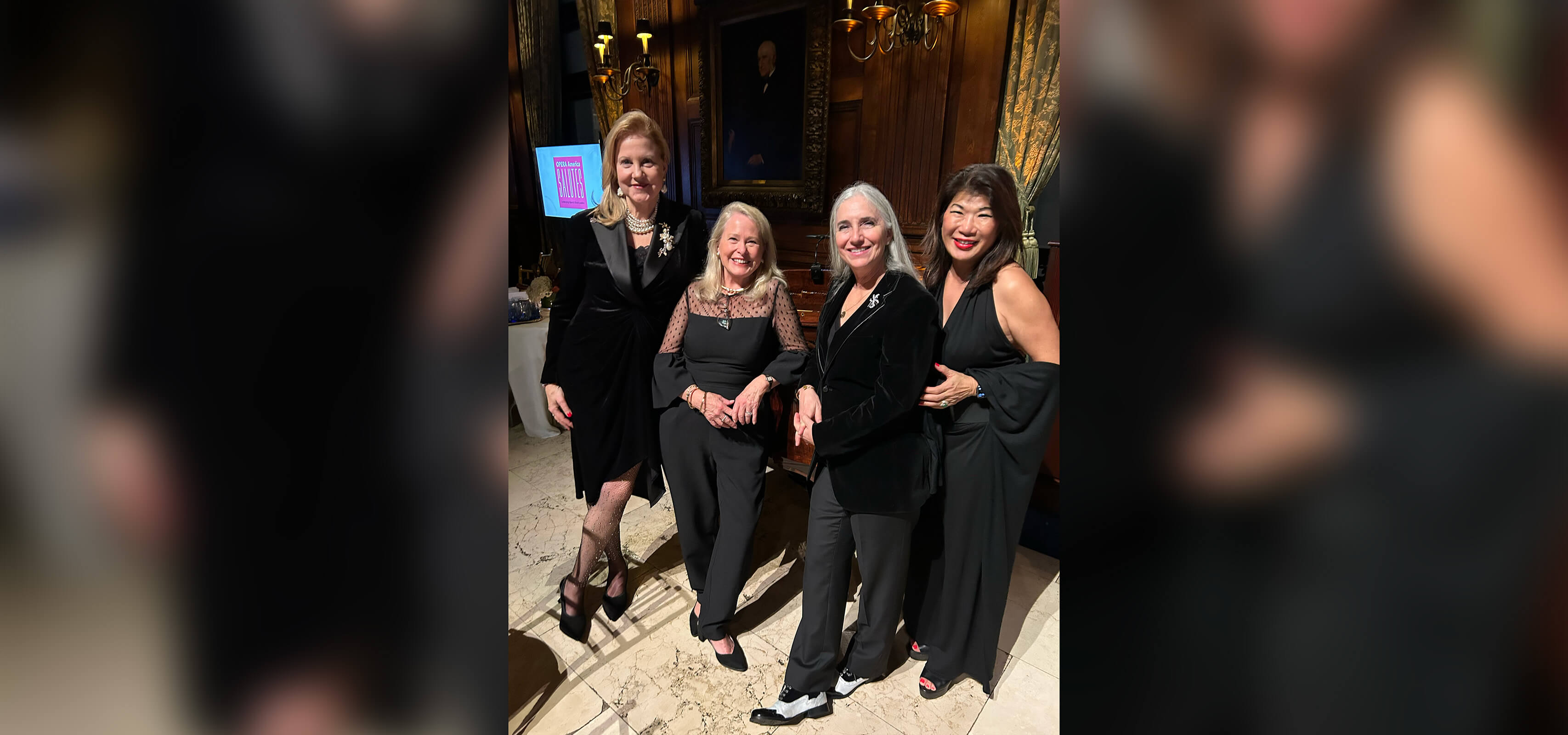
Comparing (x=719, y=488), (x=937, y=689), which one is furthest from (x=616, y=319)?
(x=937, y=689)

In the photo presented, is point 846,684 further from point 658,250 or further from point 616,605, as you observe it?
point 658,250

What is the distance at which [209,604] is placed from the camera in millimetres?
220

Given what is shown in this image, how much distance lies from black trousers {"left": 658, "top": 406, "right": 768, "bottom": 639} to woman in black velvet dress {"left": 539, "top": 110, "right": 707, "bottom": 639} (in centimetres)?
14

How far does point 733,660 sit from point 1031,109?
11.9ft

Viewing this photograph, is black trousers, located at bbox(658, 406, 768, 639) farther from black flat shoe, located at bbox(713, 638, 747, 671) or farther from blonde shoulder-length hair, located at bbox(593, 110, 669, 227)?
blonde shoulder-length hair, located at bbox(593, 110, 669, 227)

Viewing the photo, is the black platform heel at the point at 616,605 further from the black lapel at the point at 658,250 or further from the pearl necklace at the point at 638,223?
the pearl necklace at the point at 638,223

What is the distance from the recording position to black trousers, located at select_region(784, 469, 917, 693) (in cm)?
203

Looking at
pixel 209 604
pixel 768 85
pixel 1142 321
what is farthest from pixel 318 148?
pixel 768 85

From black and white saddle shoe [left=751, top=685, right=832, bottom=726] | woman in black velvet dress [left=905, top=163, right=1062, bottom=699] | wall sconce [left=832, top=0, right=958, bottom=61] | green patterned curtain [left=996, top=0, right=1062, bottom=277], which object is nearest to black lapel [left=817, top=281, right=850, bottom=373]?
woman in black velvet dress [left=905, top=163, right=1062, bottom=699]

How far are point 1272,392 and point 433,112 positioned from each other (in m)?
0.34

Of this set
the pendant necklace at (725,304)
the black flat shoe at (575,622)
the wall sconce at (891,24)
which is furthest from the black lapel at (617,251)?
the wall sconce at (891,24)

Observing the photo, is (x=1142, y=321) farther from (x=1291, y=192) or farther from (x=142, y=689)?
(x=142, y=689)

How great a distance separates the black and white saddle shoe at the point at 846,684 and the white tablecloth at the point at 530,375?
272 cm

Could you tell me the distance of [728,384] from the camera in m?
2.26
